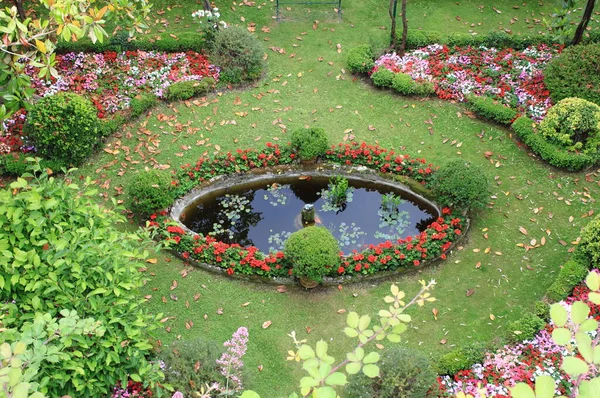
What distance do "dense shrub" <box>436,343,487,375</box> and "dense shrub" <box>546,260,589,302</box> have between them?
1.37 m

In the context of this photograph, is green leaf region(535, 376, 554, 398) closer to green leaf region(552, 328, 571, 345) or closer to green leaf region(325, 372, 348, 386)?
green leaf region(552, 328, 571, 345)

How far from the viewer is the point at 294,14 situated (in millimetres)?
13328

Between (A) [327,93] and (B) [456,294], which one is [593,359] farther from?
(A) [327,93]

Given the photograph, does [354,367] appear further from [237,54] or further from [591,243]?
[237,54]

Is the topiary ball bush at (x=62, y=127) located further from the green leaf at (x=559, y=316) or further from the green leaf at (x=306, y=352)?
the green leaf at (x=559, y=316)

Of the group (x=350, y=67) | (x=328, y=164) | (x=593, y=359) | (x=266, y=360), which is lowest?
(x=266, y=360)

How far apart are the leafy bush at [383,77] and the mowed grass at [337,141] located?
0.22 meters

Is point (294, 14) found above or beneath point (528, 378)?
above

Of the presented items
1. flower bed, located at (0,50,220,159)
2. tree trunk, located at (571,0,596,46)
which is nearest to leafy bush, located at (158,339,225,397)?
flower bed, located at (0,50,220,159)

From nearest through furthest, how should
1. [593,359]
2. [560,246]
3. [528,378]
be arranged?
[593,359]
[528,378]
[560,246]

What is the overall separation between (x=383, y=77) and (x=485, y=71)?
2.05 metres

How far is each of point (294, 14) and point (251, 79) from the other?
2.75m

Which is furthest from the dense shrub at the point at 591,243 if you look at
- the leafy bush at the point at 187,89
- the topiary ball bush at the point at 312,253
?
the leafy bush at the point at 187,89

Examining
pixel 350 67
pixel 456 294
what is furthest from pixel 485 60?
pixel 456 294
